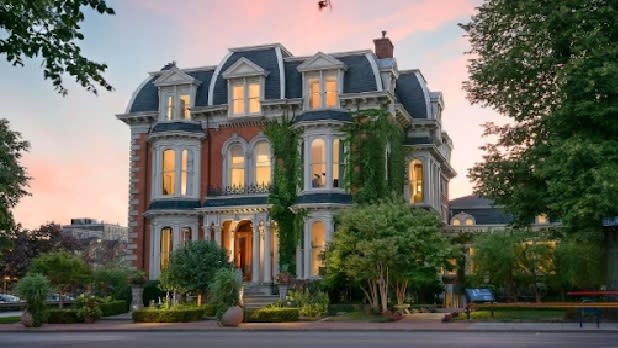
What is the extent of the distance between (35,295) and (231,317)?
8.65 metres

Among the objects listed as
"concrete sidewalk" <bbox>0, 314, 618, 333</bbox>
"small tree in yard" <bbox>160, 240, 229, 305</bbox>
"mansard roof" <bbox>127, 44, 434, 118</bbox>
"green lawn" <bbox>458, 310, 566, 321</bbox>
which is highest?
"mansard roof" <bbox>127, 44, 434, 118</bbox>

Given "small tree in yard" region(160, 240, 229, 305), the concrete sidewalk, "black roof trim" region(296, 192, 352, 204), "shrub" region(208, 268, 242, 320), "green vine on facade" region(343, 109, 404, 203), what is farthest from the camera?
"green vine on facade" region(343, 109, 404, 203)

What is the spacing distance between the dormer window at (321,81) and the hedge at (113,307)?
536 inches

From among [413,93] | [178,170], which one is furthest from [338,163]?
[178,170]

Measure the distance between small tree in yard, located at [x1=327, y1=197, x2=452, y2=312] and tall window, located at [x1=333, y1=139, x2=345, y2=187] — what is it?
455cm

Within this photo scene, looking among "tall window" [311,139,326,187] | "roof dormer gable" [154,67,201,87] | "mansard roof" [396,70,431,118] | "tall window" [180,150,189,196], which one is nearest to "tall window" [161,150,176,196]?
"tall window" [180,150,189,196]

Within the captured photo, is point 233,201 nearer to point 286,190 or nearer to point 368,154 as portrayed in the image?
point 286,190

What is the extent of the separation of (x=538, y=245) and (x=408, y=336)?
16.8 meters

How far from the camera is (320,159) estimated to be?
→ 42.7m

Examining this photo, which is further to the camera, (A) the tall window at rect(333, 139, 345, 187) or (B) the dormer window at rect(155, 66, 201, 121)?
(B) the dormer window at rect(155, 66, 201, 121)

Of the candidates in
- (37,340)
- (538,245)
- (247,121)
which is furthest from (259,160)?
(37,340)

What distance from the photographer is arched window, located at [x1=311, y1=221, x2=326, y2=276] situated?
137 ft

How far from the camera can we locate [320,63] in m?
43.5

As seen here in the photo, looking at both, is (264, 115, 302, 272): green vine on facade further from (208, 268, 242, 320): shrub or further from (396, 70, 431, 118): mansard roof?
(208, 268, 242, 320): shrub
